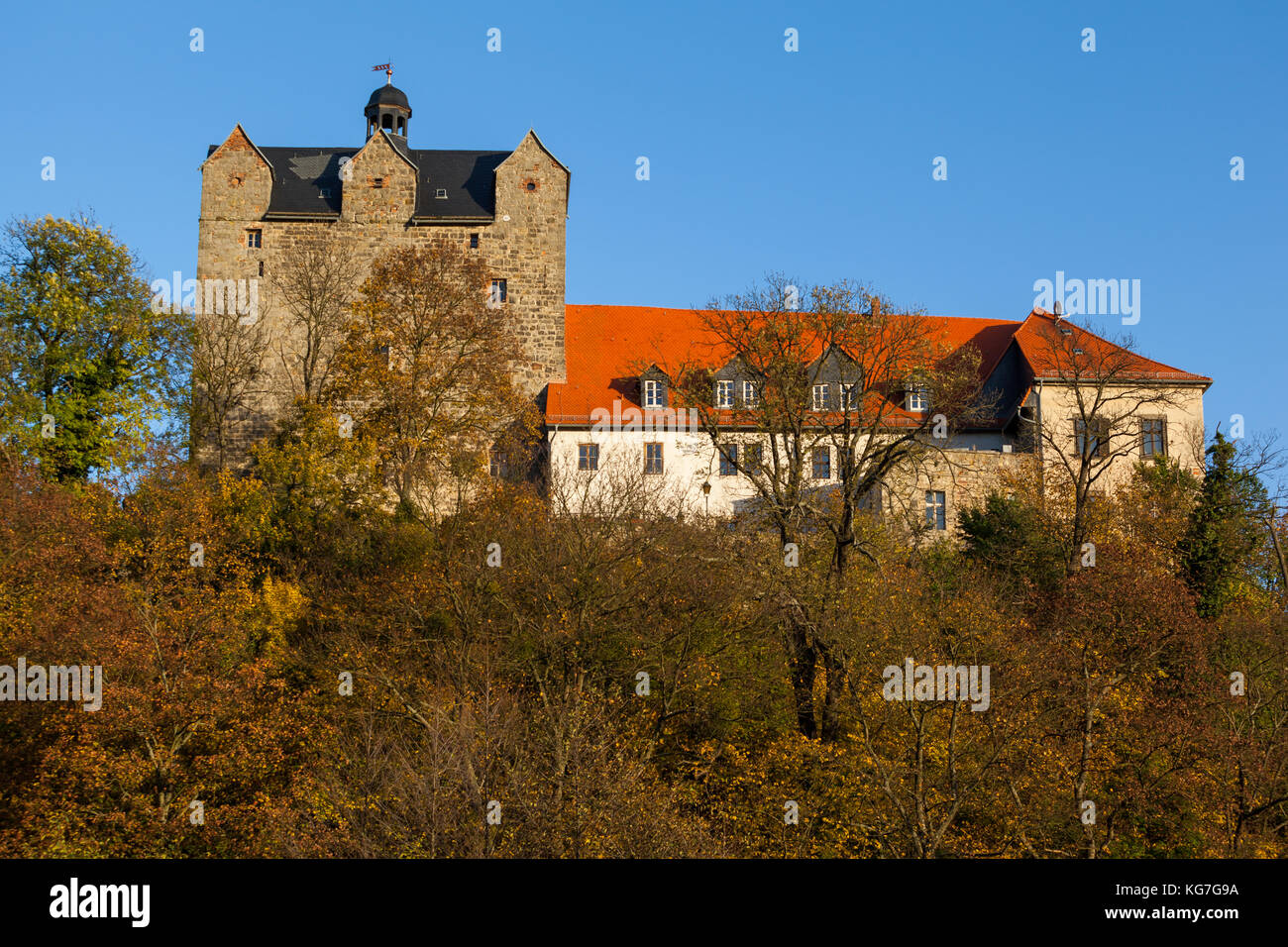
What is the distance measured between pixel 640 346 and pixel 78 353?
19.4 m

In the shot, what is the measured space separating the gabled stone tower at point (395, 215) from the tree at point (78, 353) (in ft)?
19.3

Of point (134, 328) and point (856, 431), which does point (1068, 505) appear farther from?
point (134, 328)

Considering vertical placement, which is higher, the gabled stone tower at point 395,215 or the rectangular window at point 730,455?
the gabled stone tower at point 395,215

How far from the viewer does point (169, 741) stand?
24375 mm

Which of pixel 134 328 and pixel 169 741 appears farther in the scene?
pixel 134 328

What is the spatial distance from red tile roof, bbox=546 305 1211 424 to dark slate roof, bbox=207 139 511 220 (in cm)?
574

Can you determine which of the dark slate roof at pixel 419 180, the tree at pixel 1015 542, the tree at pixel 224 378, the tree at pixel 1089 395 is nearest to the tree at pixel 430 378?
the tree at pixel 224 378

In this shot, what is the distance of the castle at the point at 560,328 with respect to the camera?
133ft

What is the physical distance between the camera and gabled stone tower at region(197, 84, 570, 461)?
4512cm

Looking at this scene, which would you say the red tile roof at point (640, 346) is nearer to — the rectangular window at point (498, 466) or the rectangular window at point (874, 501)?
the rectangular window at point (498, 466)

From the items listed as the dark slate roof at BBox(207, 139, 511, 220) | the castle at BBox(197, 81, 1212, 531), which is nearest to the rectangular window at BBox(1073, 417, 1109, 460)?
the castle at BBox(197, 81, 1212, 531)

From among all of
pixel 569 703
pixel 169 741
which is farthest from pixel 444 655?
pixel 169 741

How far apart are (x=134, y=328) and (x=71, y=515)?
10166 mm

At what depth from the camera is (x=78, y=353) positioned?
123 ft
